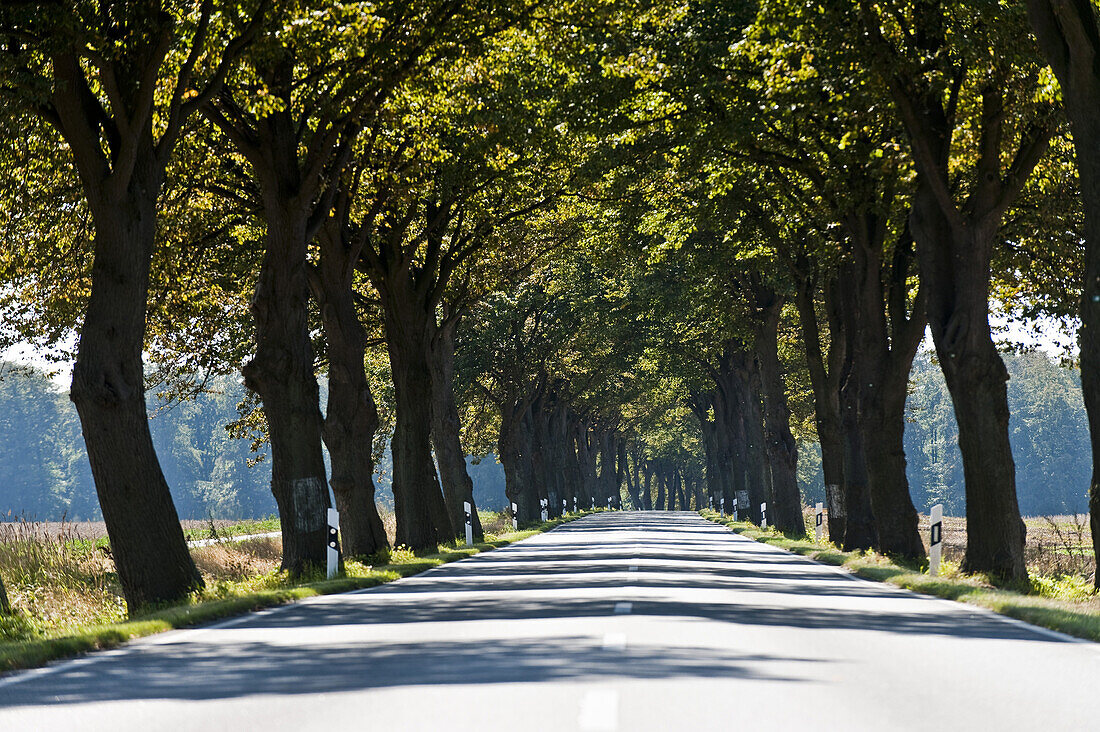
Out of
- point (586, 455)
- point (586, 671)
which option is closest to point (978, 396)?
point (586, 671)

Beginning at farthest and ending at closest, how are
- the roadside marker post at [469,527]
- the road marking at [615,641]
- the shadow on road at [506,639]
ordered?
the roadside marker post at [469,527] → the road marking at [615,641] → the shadow on road at [506,639]

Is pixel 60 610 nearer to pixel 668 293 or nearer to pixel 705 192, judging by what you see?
pixel 705 192

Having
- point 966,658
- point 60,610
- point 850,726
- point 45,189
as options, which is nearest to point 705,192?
point 45,189

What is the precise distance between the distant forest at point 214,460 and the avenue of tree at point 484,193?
431ft

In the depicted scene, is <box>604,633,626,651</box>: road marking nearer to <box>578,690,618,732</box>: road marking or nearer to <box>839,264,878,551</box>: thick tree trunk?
<box>578,690,618,732</box>: road marking

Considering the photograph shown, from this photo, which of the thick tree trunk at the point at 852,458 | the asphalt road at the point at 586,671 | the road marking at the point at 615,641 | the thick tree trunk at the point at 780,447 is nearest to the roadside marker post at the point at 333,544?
the asphalt road at the point at 586,671

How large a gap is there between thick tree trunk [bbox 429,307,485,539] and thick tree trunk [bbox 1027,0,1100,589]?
2404cm

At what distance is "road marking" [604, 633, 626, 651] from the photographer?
1052cm

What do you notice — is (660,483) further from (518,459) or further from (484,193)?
(484,193)

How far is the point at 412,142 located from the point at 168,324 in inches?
341

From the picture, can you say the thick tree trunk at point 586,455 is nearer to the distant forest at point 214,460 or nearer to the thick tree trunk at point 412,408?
the thick tree trunk at point 412,408

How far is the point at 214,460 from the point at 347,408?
549 feet

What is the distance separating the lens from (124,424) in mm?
17031

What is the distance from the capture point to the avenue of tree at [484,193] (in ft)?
56.1
